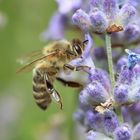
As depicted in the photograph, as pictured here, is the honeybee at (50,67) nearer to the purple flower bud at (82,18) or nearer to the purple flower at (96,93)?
the purple flower bud at (82,18)

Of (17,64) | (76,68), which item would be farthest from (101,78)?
(17,64)

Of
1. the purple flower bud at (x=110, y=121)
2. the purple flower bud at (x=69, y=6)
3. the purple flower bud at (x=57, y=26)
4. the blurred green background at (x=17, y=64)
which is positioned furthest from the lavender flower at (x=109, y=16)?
the blurred green background at (x=17, y=64)

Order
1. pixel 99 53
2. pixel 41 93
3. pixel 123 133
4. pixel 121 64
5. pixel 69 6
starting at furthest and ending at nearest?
pixel 69 6 → pixel 99 53 → pixel 41 93 → pixel 121 64 → pixel 123 133

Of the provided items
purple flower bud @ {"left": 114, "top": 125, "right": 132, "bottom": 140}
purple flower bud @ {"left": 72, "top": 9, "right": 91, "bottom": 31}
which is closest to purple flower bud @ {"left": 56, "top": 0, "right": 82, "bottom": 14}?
purple flower bud @ {"left": 72, "top": 9, "right": 91, "bottom": 31}

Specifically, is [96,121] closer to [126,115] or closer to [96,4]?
[126,115]

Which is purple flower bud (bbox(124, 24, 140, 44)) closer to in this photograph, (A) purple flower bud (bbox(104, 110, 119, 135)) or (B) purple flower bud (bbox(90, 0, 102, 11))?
(B) purple flower bud (bbox(90, 0, 102, 11))
